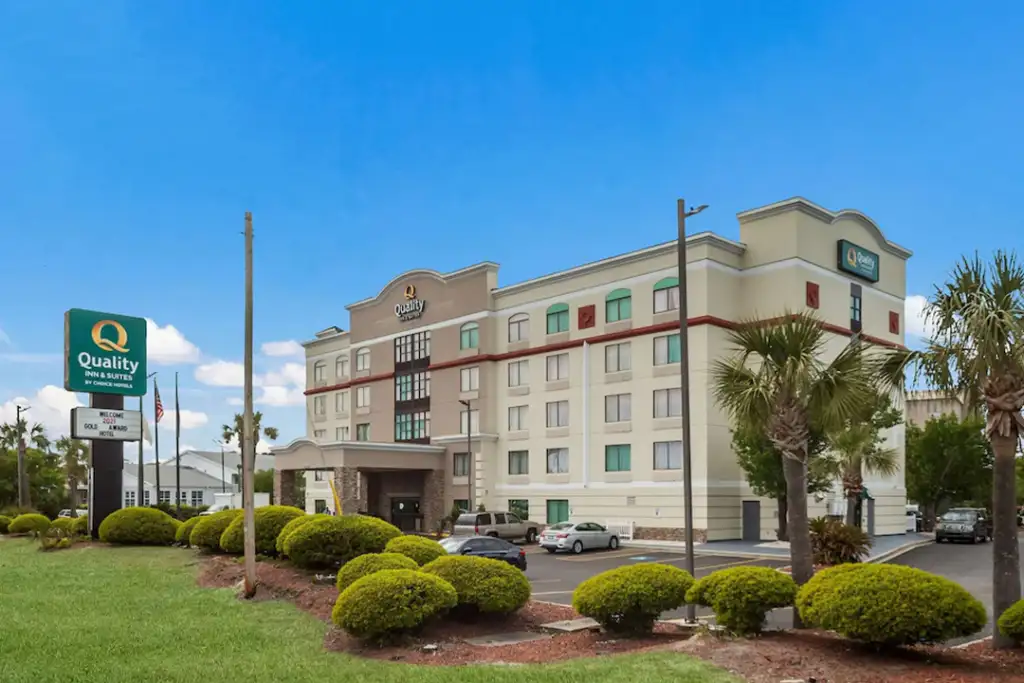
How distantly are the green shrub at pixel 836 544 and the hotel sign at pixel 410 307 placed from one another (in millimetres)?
34159

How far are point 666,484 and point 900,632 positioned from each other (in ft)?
107

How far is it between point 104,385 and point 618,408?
81.2 feet

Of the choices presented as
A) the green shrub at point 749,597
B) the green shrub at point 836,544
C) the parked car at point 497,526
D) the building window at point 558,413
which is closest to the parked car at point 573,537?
the parked car at point 497,526

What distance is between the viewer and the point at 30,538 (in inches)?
1353

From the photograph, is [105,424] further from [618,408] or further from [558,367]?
[618,408]

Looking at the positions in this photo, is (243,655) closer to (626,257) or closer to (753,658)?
(753,658)

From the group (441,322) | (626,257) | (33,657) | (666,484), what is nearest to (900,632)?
(33,657)

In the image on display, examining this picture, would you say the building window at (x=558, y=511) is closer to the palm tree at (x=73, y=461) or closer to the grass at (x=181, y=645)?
the grass at (x=181, y=645)

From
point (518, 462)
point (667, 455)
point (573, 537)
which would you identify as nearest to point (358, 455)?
point (518, 462)

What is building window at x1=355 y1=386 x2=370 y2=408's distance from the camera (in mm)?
63281

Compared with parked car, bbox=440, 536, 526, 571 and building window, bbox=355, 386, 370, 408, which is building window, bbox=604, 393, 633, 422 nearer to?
parked car, bbox=440, 536, 526, 571

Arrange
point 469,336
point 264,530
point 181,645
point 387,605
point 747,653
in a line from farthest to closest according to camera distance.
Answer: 1. point 469,336
2. point 264,530
3. point 387,605
4. point 181,645
5. point 747,653

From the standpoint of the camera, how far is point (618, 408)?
153 ft

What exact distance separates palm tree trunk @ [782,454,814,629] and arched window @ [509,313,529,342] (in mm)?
36628
